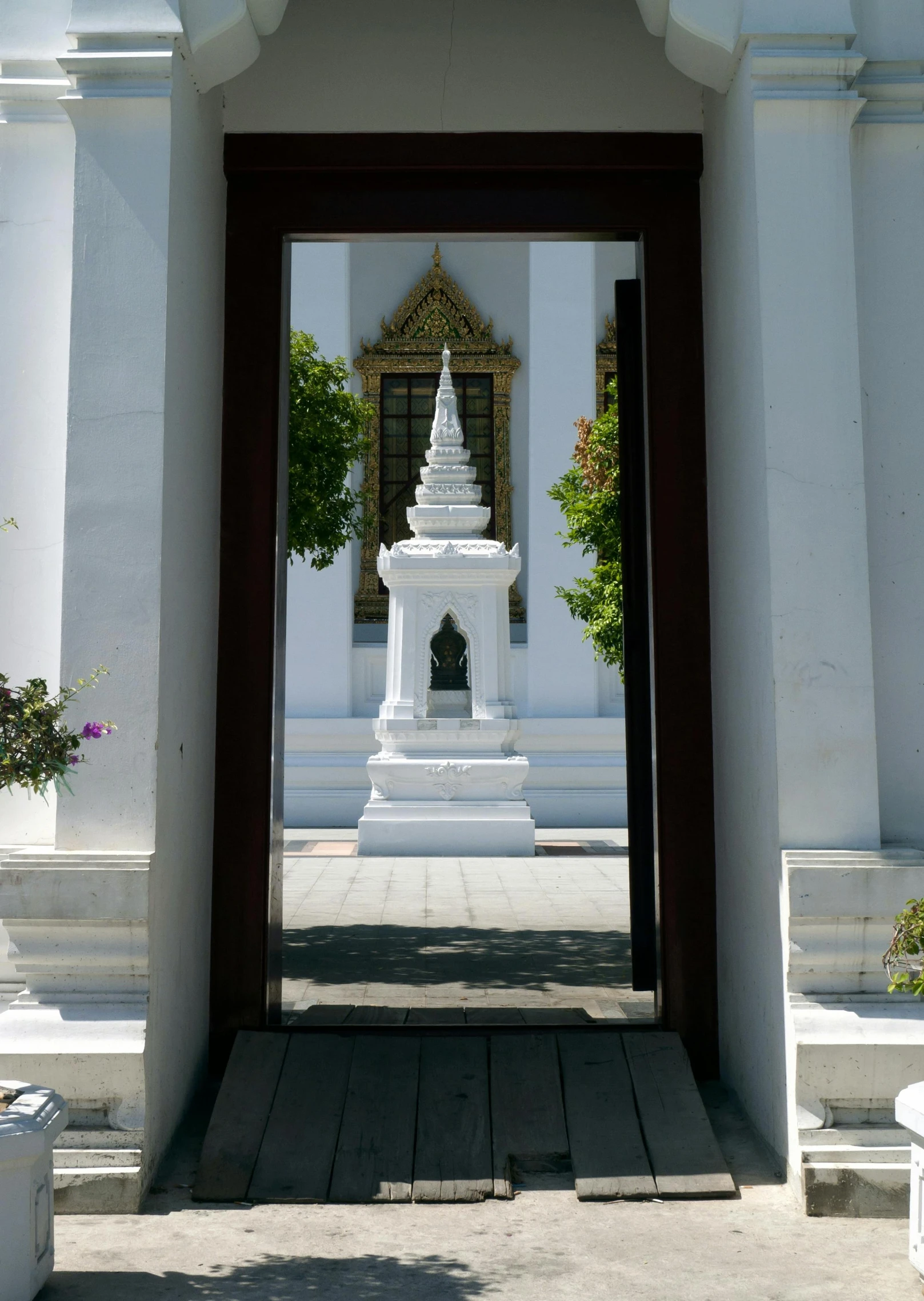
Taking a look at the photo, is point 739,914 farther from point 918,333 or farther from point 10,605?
point 10,605

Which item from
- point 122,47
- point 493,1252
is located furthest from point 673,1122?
point 122,47

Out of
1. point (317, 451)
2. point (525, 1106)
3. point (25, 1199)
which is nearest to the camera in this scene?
point (25, 1199)

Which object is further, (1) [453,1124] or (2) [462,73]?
(2) [462,73]

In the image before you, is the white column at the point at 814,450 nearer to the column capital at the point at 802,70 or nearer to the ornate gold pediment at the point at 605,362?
the column capital at the point at 802,70

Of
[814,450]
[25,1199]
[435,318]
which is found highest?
[435,318]

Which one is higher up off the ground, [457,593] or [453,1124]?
[457,593]

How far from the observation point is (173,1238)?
3010mm

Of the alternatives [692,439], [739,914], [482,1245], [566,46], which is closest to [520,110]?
[566,46]

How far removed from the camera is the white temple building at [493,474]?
A: 16625mm

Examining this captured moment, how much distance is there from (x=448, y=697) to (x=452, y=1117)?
10979 millimetres

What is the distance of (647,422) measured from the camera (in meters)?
4.36

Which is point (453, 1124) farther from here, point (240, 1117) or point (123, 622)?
point (123, 622)

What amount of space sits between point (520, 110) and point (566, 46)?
0.29 metres

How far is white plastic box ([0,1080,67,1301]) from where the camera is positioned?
259 cm
